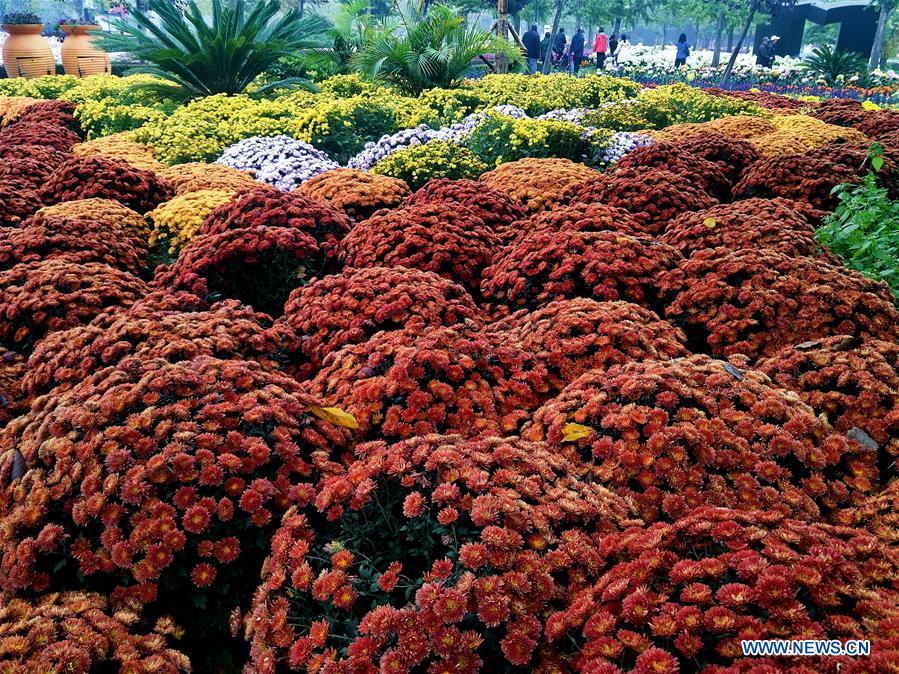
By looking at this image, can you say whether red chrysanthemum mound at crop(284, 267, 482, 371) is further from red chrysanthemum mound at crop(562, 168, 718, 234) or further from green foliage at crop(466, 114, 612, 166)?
green foliage at crop(466, 114, 612, 166)

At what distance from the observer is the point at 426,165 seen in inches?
265

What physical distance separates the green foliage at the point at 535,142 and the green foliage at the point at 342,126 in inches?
69.5

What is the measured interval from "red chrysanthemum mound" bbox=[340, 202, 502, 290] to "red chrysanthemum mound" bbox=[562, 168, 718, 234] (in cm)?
116

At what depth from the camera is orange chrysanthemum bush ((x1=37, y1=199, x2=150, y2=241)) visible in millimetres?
4879

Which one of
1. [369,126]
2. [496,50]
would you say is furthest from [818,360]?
[496,50]

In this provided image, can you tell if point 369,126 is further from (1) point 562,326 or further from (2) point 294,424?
(2) point 294,424

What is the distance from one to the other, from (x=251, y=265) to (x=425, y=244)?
1.18 meters

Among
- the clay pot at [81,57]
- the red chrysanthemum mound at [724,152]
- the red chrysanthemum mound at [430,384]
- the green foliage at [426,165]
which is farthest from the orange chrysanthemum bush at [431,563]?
the clay pot at [81,57]

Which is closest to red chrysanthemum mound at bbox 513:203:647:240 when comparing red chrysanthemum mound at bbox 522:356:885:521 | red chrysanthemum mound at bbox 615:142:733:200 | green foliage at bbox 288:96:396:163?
red chrysanthemum mound at bbox 615:142:733:200

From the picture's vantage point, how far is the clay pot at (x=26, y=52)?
779 inches

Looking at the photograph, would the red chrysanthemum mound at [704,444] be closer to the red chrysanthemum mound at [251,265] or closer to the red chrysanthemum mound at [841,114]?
the red chrysanthemum mound at [251,265]

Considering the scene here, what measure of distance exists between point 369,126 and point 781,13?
162ft

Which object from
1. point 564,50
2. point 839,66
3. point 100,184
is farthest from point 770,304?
point 564,50

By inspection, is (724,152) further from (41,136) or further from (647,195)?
(41,136)
